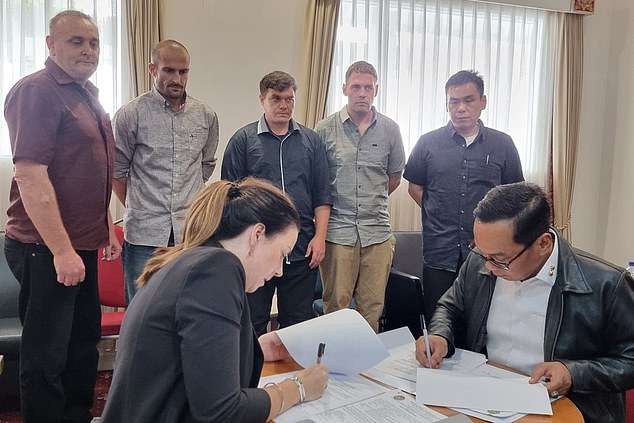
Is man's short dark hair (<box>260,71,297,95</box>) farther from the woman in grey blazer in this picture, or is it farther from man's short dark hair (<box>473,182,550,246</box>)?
the woman in grey blazer

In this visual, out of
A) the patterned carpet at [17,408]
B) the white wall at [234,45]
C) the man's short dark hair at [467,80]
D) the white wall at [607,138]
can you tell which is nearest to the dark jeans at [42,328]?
the patterned carpet at [17,408]

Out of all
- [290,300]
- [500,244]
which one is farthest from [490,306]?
[290,300]

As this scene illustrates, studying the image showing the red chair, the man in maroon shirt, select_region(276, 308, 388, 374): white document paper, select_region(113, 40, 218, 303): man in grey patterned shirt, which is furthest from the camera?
the red chair

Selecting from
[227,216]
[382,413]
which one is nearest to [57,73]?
[227,216]

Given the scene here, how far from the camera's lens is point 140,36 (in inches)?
138

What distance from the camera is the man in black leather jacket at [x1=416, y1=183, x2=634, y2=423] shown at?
4.68 ft

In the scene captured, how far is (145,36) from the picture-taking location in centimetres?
353

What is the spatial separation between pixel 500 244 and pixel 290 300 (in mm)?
1295

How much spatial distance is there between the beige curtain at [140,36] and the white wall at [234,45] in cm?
11

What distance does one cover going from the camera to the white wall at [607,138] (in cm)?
460

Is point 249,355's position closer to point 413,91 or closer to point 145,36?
point 145,36

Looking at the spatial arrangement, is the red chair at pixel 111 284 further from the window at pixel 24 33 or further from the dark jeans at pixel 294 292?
the dark jeans at pixel 294 292

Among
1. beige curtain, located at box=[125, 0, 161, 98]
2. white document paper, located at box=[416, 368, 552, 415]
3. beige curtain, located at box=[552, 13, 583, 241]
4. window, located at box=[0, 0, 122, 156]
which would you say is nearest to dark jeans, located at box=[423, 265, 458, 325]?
white document paper, located at box=[416, 368, 552, 415]

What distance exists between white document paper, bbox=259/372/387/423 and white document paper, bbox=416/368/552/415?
112mm
